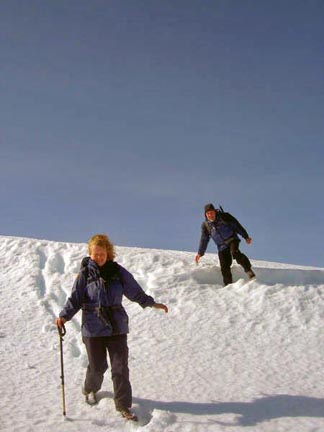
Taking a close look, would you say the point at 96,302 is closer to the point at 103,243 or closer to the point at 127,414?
the point at 103,243

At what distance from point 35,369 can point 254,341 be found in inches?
Result: 144

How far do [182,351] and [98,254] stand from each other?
2874 millimetres

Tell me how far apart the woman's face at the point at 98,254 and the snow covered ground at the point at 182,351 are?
5.73ft

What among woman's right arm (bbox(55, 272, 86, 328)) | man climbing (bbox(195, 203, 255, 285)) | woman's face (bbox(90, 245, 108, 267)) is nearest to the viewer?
woman's right arm (bbox(55, 272, 86, 328))

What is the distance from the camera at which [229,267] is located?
450 inches

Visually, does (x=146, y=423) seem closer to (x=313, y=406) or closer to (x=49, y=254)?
(x=313, y=406)

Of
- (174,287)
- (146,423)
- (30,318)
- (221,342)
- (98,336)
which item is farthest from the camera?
(174,287)

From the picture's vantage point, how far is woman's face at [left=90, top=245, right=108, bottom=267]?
622 centimetres

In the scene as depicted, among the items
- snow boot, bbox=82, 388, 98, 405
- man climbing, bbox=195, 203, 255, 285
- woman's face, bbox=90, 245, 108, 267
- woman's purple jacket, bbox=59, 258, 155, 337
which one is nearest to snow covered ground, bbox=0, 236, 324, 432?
snow boot, bbox=82, 388, 98, 405

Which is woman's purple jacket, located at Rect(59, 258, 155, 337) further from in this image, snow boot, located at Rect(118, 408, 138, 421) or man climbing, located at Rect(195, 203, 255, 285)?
man climbing, located at Rect(195, 203, 255, 285)

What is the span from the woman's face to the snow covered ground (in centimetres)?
175

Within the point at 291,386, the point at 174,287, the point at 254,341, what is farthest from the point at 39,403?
the point at 174,287

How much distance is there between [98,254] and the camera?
6227mm

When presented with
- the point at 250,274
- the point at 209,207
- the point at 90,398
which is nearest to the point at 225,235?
the point at 209,207
